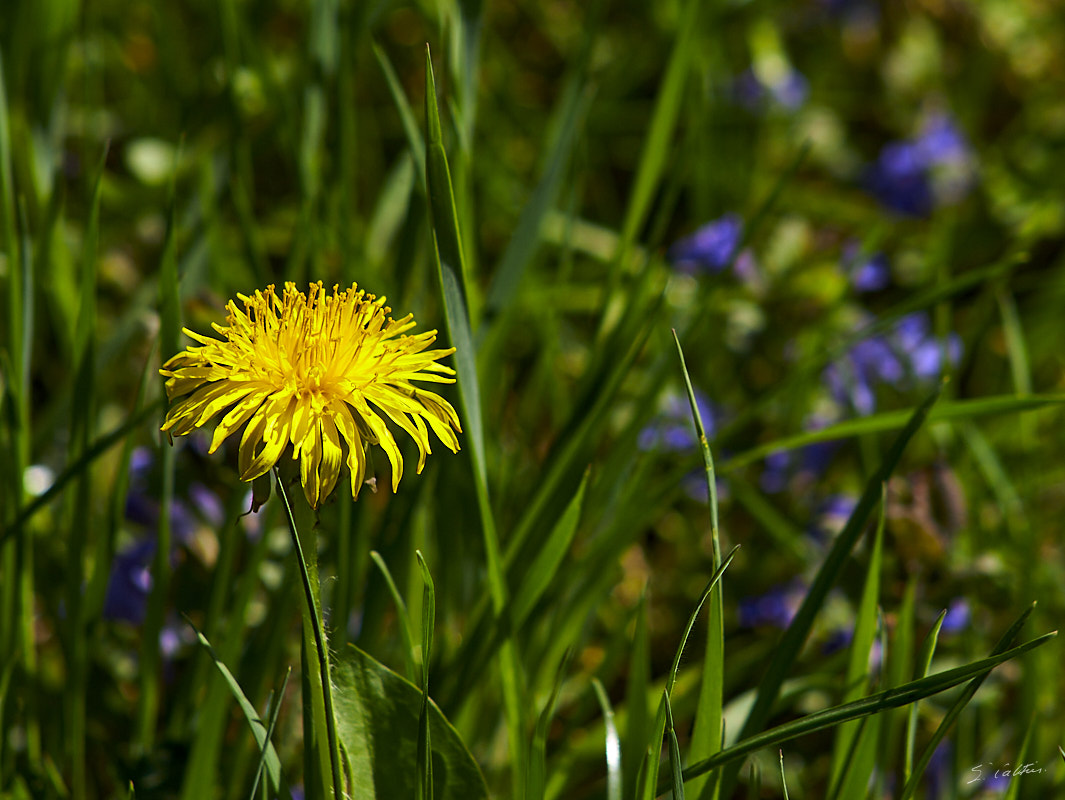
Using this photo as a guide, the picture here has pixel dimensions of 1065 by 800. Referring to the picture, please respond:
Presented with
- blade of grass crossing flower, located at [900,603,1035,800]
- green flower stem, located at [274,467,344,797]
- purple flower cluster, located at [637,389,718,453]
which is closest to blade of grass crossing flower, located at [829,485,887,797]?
blade of grass crossing flower, located at [900,603,1035,800]

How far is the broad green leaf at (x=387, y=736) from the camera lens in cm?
83

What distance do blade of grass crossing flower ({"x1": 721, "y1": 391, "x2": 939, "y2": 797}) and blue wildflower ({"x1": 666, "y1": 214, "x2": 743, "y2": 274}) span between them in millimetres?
911

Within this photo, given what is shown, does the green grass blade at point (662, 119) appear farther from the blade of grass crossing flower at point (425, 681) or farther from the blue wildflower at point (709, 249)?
the blade of grass crossing flower at point (425, 681)

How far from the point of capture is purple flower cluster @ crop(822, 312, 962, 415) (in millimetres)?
1694

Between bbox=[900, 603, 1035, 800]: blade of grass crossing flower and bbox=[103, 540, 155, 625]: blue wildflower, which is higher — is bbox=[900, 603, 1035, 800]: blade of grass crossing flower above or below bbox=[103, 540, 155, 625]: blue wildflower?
below

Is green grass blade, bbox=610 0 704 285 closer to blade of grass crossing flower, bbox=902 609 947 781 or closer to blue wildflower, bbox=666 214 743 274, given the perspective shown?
blue wildflower, bbox=666 214 743 274

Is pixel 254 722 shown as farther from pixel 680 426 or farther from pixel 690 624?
pixel 680 426

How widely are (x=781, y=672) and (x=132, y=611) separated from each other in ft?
2.76

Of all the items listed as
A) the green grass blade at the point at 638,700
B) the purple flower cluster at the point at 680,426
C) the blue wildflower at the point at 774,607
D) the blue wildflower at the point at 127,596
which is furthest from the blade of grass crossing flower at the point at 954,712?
the blue wildflower at the point at 127,596

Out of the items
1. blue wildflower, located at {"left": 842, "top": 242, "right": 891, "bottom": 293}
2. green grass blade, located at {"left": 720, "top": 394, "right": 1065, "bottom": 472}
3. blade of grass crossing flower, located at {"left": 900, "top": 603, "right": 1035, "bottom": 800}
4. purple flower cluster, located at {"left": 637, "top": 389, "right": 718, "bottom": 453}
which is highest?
blue wildflower, located at {"left": 842, "top": 242, "right": 891, "bottom": 293}

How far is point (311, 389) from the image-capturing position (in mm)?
746

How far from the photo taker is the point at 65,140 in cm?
221

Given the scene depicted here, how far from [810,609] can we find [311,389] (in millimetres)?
505

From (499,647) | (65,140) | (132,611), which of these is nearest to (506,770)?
(499,647)
